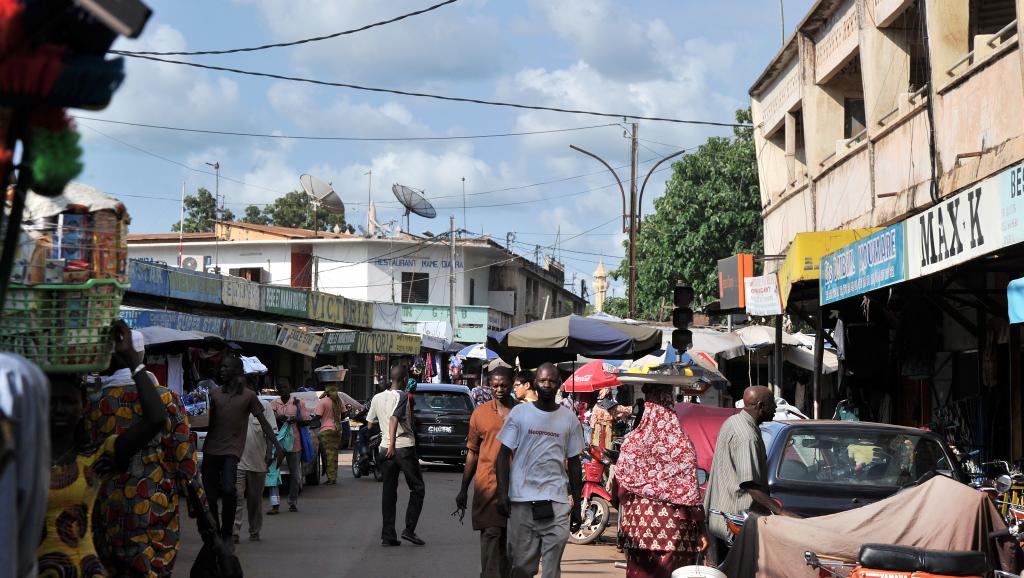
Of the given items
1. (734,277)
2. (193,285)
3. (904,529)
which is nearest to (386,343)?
(193,285)

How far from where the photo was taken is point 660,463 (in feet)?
29.9

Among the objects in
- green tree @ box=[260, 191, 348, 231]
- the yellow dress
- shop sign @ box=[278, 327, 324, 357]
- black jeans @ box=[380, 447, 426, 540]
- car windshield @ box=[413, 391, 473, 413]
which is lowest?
black jeans @ box=[380, 447, 426, 540]

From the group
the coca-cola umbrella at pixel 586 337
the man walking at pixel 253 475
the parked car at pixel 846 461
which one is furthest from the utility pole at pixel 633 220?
the parked car at pixel 846 461

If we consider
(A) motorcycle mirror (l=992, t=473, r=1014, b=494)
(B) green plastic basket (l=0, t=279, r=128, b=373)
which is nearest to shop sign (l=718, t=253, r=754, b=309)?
(A) motorcycle mirror (l=992, t=473, r=1014, b=494)

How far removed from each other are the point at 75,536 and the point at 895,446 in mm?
6583

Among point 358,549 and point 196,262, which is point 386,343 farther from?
point 358,549

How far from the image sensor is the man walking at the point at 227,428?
37.2 ft

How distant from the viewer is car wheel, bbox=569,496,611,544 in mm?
13742

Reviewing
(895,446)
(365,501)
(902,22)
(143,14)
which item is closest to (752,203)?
(902,22)

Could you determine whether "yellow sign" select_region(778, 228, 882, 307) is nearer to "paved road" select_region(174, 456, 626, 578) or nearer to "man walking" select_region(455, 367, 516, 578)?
"paved road" select_region(174, 456, 626, 578)

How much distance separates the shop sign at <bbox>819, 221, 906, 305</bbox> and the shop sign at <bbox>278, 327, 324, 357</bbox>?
56.4 ft

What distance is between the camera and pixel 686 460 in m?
9.18

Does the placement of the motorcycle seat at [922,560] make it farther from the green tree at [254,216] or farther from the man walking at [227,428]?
the green tree at [254,216]

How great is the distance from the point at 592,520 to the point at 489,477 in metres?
4.79
